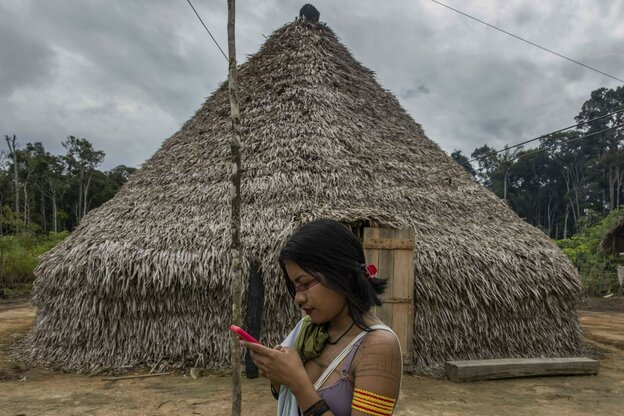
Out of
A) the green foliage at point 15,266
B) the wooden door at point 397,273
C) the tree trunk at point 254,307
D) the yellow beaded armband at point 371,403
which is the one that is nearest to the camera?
the yellow beaded armband at point 371,403

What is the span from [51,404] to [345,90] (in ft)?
22.9

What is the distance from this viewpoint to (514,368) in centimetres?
583

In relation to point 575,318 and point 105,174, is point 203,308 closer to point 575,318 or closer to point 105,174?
point 575,318

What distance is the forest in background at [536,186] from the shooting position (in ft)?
68.4

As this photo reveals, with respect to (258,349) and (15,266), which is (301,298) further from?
(15,266)

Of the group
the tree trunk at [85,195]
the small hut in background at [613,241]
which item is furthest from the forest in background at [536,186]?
the small hut in background at [613,241]

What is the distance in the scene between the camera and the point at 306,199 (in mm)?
6281

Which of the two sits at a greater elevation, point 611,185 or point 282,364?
point 611,185

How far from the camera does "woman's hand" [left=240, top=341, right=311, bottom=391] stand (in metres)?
1.07

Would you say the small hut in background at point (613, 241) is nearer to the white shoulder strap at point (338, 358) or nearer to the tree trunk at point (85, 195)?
the white shoulder strap at point (338, 358)

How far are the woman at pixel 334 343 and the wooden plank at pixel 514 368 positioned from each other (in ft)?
16.7

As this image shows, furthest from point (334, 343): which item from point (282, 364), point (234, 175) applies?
point (234, 175)

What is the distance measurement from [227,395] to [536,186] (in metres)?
44.1

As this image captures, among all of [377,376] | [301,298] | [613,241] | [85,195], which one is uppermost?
[85,195]
